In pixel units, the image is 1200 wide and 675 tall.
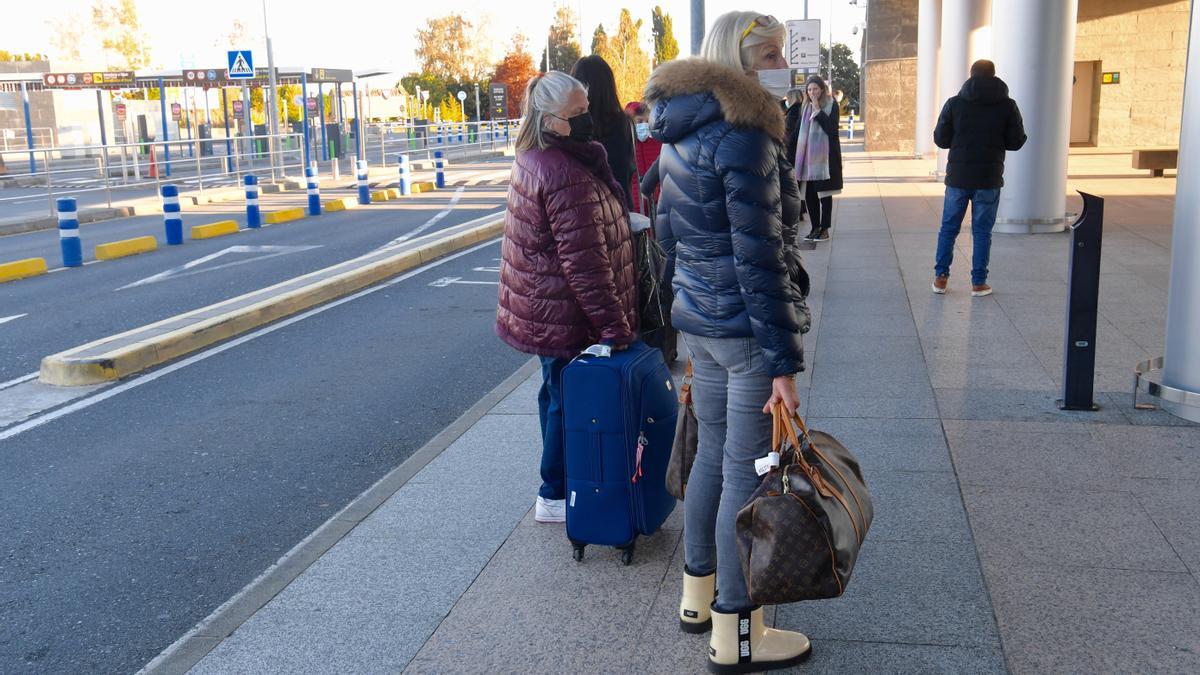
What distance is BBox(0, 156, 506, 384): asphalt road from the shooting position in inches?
399

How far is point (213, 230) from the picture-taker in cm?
1770

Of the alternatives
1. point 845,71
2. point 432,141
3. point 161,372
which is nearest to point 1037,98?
point 161,372

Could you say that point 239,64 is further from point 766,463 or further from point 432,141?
point 432,141

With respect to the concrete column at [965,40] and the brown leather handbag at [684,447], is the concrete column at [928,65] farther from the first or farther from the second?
the brown leather handbag at [684,447]

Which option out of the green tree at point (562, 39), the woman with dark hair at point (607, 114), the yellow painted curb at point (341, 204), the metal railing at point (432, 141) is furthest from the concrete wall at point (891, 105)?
the green tree at point (562, 39)

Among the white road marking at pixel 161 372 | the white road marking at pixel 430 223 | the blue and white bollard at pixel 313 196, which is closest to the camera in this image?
the white road marking at pixel 161 372

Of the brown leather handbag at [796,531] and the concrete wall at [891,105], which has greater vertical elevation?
the concrete wall at [891,105]

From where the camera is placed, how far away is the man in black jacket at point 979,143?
9070 millimetres

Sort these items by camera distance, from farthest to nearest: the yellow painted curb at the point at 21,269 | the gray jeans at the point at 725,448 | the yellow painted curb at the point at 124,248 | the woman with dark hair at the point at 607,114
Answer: the yellow painted curb at the point at 124,248 → the yellow painted curb at the point at 21,269 → the woman with dark hair at the point at 607,114 → the gray jeans at the point at 725,448

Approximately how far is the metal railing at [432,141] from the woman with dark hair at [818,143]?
27405mm

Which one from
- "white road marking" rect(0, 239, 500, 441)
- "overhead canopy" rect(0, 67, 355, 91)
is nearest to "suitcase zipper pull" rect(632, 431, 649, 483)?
"white road marking" rect(0, 239, 500, 441)

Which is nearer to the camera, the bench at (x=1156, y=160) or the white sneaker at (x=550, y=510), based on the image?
the white sneaker at (x=550, y=510)

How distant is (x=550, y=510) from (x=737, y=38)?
224cm

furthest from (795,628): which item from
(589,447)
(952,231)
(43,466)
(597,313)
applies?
(952,231)
